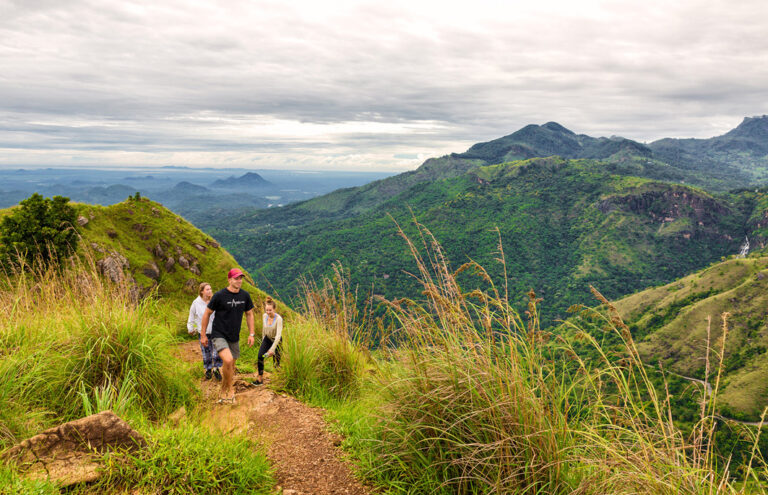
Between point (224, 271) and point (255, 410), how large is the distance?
33.9 meters

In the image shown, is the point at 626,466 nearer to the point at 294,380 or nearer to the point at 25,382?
the point at 294,380

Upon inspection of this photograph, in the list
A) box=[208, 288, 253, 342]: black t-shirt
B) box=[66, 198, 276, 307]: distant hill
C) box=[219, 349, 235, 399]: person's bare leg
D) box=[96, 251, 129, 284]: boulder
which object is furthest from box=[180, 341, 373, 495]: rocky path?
box=[66, 198, 276, 307]: distant hill

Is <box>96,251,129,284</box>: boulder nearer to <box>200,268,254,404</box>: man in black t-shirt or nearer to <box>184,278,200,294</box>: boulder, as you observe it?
<box>200,268,254,404</box>: man in black t-shirt

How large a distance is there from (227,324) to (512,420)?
4.20 metres

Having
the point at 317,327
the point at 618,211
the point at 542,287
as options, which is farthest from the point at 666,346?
the point at 618,211

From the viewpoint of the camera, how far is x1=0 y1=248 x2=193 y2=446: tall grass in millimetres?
3238

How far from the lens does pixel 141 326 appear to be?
4.07m

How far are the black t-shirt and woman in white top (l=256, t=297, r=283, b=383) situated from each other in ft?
2.16

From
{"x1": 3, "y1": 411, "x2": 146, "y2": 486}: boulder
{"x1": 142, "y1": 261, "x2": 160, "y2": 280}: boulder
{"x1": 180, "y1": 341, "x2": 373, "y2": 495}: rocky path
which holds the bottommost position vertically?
{"x1": 142, "y1": 261, "x2": 160, "y2": 280}: boulder

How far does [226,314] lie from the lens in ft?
17.8

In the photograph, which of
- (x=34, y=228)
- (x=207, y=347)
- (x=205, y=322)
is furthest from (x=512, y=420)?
(x=34, y=228)

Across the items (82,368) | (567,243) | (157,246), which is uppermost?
(82,368)

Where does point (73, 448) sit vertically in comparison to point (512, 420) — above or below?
below

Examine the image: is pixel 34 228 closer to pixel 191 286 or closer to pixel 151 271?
pixel 151 271
